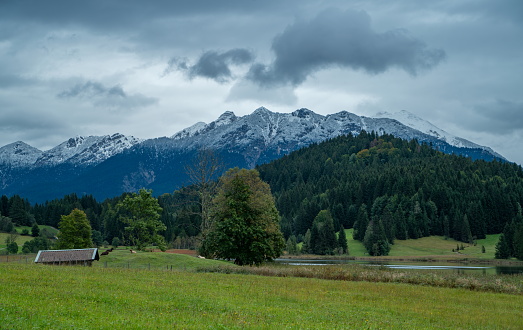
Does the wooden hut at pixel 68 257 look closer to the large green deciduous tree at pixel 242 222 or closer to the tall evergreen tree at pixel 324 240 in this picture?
the large green deciduous tree at pixel 242 222

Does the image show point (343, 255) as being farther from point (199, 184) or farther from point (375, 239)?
point (199, 184)

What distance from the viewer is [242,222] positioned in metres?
82.8

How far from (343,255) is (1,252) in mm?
105448

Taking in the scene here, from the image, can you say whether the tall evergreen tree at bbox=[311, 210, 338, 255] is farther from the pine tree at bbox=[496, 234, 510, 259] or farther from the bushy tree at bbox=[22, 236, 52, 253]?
the bushy tree at bbox=[22, 236, 52, 253]

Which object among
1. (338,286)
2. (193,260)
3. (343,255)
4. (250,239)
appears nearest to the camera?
(338,286)

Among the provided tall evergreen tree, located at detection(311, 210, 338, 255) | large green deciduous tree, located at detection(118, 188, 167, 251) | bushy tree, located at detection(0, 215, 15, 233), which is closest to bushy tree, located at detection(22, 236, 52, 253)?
bushy tree, located at detection(0, 215, 15, 233)

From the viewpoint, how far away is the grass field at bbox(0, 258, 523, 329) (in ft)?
79.6

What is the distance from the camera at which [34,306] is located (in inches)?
1010

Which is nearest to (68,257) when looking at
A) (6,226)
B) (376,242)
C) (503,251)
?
(376,242)

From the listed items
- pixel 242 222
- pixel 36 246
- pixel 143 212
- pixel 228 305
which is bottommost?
pixel 228 305

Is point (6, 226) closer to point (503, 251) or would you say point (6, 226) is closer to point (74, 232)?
point (74, 232)

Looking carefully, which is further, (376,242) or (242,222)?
(376,242)

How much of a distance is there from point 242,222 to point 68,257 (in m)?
28.1

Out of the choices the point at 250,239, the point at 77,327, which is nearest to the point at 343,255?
the point at 250,239
